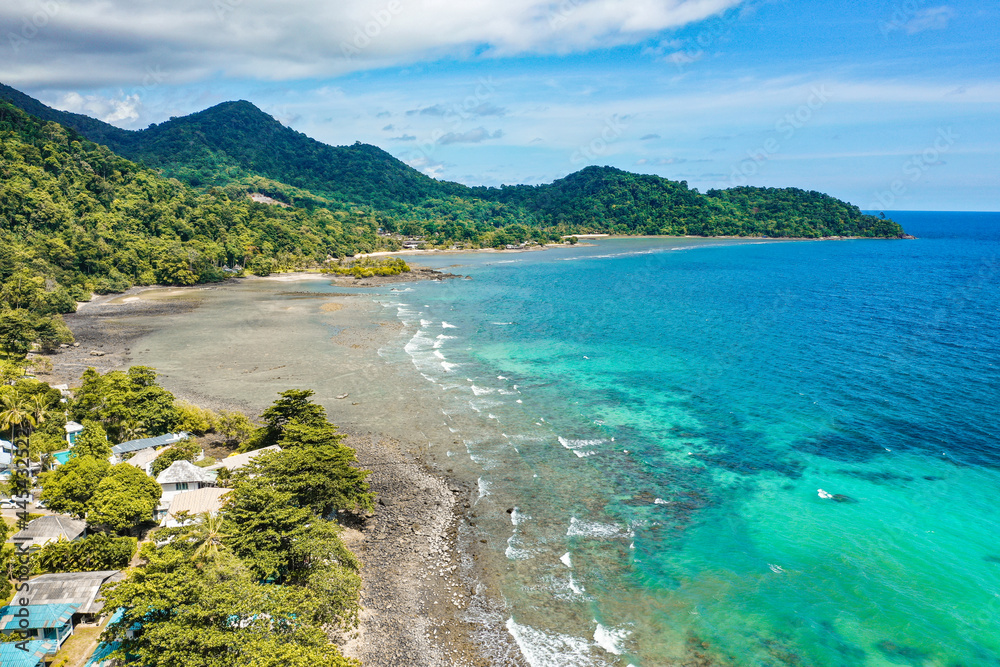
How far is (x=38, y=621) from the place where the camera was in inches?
805

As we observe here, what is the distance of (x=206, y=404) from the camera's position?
4644cm

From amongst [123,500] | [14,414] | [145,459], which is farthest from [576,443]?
[14,414]

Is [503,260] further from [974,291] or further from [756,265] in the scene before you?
[974,291]

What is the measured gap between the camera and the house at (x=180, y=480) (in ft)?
101

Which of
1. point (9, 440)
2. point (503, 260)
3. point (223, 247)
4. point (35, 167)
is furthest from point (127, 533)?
point (503, 260)

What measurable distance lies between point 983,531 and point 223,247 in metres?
139

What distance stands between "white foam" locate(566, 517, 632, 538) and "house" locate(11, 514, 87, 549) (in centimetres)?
2390

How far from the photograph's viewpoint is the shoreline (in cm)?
2205

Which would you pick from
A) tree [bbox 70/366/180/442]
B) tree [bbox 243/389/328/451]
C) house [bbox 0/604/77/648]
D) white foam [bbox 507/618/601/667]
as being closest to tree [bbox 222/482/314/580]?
house [bbox 0/604/77/648]

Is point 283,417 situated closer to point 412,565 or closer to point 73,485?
point 73,485

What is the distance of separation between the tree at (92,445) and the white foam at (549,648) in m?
27.3

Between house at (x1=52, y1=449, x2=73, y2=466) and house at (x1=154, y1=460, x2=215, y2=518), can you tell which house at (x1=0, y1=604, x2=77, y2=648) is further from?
house at (x1=52, y1=449, x2=73, y2=466)

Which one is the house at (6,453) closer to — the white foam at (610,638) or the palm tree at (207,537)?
the palm tree at (207,537)

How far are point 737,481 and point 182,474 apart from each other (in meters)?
32.8
